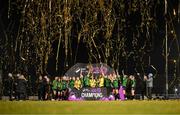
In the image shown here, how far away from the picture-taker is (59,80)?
971 inches

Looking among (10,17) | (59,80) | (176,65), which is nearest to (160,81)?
(176,65)

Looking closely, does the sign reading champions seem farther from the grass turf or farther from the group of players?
the grass turf

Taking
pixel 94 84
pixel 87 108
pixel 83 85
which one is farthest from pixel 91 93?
pixel 87 108

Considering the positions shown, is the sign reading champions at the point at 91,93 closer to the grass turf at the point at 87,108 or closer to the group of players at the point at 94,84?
the group of players at the point at 94,84

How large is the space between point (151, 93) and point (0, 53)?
31.3ft

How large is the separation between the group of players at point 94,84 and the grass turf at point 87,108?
14.4 m

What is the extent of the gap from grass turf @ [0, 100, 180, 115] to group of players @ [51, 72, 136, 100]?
14412mm

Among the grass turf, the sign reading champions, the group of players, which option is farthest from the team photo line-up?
the grass turf

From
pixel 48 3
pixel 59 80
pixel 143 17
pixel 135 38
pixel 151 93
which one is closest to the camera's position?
pixel 48 3

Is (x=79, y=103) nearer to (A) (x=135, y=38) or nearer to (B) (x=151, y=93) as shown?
(B) (x=151, y=93)

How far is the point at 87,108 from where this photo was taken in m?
9.12

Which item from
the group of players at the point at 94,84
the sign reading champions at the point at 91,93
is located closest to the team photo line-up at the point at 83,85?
the group of players at the point at 94,84

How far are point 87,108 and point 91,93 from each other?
15.0 metres

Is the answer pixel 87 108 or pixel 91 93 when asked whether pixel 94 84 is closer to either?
pixel 91 93
